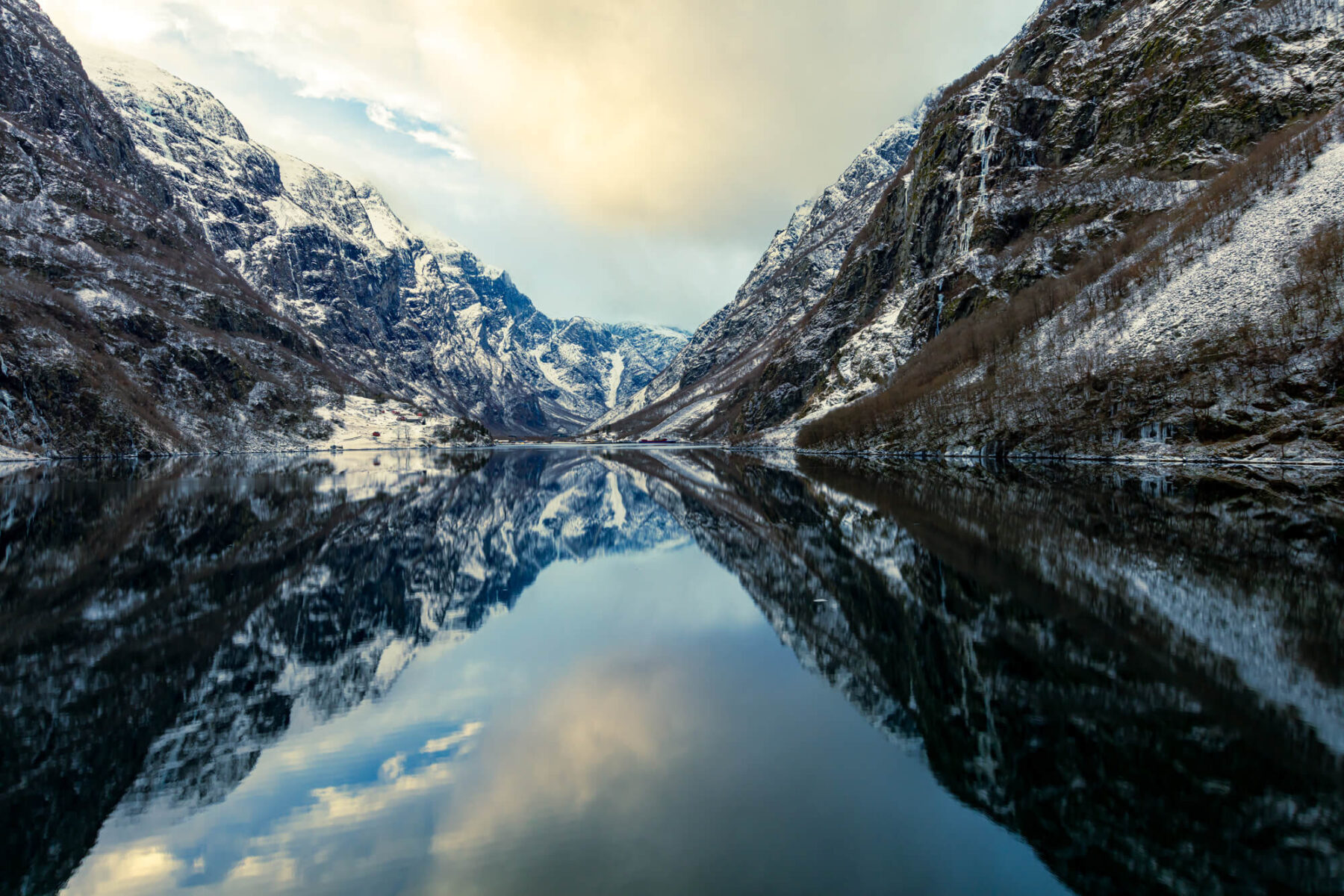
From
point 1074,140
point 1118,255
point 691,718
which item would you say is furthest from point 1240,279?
point 691,718

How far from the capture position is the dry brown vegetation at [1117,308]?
58031 mm

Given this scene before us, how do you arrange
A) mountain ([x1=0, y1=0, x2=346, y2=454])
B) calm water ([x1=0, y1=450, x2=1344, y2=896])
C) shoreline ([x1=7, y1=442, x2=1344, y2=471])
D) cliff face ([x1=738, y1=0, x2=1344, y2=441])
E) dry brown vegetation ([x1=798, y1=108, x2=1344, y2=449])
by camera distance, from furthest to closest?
mountain ([x1=0, y1=0, x2=346, y2=454]), cliff face ([x1=738, y1=0, x2=1344, y2=441]), dry brown vegetation ([x1=798, y1=108, x2=1344, y2=449]), shoreline ([x1=7, y1=442, x2=1344, y2=471]), calm water ([x1=0, y1=450, x2=1344, y2=896])

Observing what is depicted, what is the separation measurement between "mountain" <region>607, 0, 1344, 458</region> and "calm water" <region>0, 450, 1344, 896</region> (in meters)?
44.9

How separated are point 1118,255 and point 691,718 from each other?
108 m

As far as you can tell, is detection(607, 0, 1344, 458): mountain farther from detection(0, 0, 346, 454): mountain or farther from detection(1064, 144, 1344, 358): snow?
detection(0, 0, 346, 454): mountain

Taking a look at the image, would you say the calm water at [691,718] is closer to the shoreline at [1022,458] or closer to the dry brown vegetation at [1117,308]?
the shoreline at [1022,458]

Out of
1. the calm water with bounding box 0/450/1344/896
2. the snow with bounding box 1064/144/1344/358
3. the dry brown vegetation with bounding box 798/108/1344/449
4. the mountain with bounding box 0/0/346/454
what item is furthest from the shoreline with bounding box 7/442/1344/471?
the calm water with bounding box 0/450/1344/896

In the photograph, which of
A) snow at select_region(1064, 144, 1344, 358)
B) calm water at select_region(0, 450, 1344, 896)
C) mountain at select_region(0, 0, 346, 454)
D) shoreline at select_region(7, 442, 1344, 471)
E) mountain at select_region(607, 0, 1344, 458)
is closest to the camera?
calm water at select_region(0, 450, 1344, 896)

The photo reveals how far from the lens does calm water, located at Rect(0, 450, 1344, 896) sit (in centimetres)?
704

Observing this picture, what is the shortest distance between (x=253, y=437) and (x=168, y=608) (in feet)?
602

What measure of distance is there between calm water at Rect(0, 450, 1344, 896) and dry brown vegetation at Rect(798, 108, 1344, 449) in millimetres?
46029

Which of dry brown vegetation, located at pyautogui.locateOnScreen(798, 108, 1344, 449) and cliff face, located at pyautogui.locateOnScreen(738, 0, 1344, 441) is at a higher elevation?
cliff face, located at pyautogui.locateOnScreen(738, 0, 1344, 441)

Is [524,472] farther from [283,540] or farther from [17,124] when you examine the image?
[17,124]

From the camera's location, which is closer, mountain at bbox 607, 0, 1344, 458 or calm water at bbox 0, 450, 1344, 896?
calm water at bbox 0, 450, 1344, 896
